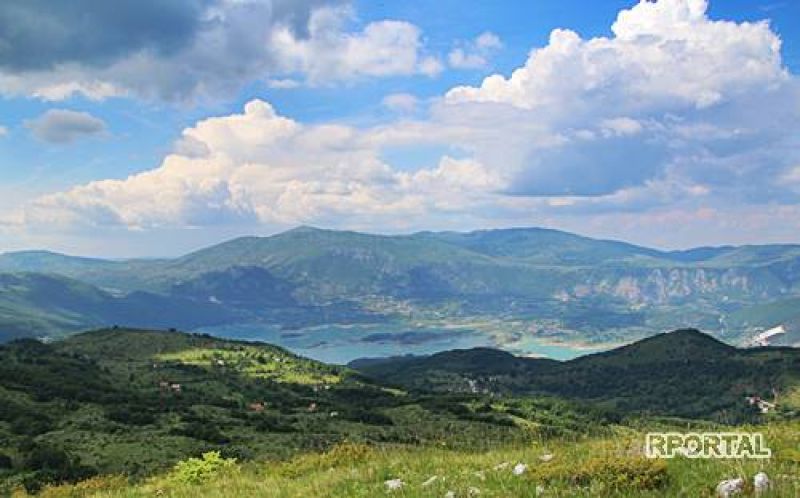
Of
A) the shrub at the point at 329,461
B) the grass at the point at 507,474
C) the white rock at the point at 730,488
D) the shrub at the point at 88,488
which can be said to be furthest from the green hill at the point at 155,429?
the white rock at the point at 730,488

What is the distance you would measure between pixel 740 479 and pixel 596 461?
114 inches

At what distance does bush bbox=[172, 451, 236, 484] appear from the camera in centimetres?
2383

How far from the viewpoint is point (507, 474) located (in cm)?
1592

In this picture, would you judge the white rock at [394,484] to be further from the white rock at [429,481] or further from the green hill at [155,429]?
the green hill at [155,429]

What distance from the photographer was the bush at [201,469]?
78.2 ft

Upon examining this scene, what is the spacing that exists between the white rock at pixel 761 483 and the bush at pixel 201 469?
17.6m

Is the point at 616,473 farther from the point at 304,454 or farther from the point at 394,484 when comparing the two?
the point at 304,454

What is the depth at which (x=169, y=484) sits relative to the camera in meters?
23.6

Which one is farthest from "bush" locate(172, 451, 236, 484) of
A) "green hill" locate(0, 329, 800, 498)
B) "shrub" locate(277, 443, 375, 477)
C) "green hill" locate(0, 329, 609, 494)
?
"green hill" locate(0, 329, 609, 494)

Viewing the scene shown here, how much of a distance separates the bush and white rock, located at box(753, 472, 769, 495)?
691 inches

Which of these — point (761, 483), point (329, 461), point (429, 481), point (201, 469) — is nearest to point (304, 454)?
point (201, 469)

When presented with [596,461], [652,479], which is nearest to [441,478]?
[596,461]

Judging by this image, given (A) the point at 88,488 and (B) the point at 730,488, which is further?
(A) the point at 88,488

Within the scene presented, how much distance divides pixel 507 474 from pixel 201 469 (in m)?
13.3
